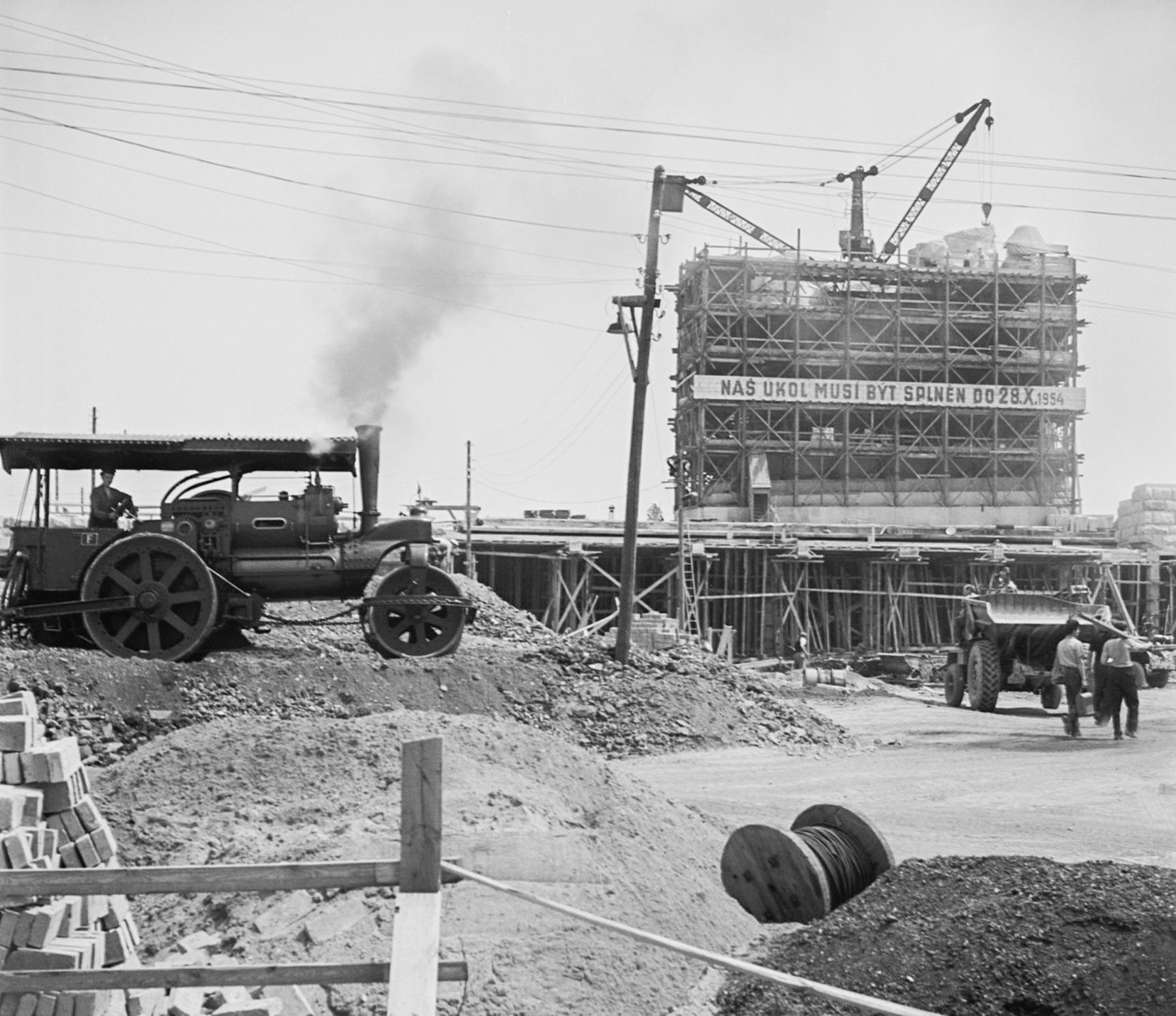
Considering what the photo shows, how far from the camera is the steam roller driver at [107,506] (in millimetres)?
15938

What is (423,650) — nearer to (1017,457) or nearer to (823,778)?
(823,778)

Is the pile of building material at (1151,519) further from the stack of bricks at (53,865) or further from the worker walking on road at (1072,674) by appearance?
the stack of bricks at (53,865)

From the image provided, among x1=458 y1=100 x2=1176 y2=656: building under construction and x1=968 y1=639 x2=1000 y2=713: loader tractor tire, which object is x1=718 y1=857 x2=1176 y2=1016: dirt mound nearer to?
x1=968 y1=639 x2=1000 y2=713: loader tractor tire

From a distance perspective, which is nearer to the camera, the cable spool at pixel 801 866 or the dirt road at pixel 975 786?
the cable spool at pixel 801 866

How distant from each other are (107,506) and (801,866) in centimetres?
1052

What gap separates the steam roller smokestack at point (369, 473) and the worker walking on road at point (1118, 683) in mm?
9173

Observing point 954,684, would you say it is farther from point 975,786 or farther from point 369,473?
point 369,473

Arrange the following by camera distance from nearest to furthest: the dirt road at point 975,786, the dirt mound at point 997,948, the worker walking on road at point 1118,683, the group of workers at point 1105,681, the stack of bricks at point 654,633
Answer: the dirt mound at point 997,948, the dirt road at point 975,786, the worker walking on road at point 1118,683, the group of workers at point 1105,681, the stack of bricks at point 654,633

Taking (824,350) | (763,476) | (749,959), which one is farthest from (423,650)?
(824,350)

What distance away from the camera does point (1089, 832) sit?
11867mm

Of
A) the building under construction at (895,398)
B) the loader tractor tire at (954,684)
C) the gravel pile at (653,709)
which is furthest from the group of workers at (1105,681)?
the building under construction at (895,398)

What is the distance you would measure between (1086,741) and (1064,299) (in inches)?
1822

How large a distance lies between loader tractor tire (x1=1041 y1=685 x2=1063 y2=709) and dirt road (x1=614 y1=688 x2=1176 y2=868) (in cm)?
122

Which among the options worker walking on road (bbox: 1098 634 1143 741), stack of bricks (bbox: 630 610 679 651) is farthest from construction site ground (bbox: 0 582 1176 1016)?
stack of bricks (bbox: 630 610 679 651)
